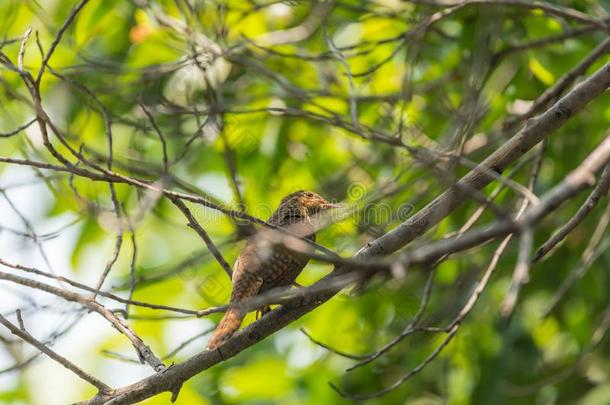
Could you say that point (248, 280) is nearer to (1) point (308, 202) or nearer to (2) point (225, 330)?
(2) point (225, 330)

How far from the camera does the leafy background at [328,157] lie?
5414 millimetres

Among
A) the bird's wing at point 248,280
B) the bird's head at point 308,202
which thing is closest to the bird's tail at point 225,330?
the bird's wing at point 248,280

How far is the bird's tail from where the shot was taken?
3670 millimetres

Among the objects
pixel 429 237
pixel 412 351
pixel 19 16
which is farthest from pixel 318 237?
pixel 19 16

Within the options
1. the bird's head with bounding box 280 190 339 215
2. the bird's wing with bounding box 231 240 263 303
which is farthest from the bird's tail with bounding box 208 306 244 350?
the bird's head with bounding box 280 190 339 215

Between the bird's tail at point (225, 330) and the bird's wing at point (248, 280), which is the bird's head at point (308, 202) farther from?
the bird's tail at point (225, 330)

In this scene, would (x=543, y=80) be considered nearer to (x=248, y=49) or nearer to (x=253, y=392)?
(x=248, y=49)

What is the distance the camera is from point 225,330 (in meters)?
3.73

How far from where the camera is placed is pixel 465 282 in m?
5.93

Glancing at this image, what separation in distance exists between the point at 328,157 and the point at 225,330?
327 centimetres

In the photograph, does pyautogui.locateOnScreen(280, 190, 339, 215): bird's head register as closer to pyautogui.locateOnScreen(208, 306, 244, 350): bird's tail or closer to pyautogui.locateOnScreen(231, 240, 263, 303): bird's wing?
pyautogui.locateOnScreen(231, 240, 263, 303): bird's wing

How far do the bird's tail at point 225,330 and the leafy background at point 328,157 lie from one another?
43.3 inches

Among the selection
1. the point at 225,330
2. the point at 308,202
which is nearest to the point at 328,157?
the point at 308,202

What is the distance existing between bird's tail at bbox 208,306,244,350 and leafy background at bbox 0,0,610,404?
1099mm
